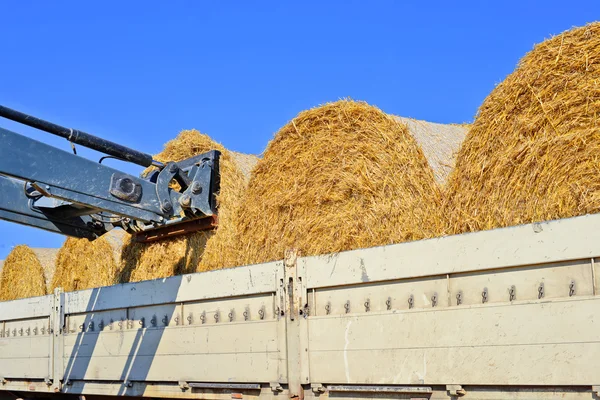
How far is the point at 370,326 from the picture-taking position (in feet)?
17.1

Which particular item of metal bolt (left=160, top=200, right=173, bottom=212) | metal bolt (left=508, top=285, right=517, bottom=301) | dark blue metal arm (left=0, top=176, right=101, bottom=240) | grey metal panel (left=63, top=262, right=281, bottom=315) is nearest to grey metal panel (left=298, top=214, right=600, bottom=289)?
metal bolt (left=508, top=285, right=517, bottom=301)

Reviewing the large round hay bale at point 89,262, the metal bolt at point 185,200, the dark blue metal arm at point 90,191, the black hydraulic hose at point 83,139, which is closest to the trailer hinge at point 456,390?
the dark blue metal arm at point 90,191

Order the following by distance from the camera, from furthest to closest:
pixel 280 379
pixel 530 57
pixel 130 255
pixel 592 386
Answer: pixel 130 255
pixel 280 379
pixel 530 57
pixel 592 386

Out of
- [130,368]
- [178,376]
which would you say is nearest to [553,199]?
[178,376]

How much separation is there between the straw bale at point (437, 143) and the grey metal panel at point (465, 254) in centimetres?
94

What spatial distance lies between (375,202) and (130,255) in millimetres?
3490

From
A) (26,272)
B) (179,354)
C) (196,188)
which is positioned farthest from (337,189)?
(26,272)

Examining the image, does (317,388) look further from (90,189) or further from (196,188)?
(196,188)

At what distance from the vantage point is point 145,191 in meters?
6.39

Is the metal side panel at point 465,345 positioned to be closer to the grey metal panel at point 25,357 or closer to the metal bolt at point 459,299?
the metal bolt at point 459,299

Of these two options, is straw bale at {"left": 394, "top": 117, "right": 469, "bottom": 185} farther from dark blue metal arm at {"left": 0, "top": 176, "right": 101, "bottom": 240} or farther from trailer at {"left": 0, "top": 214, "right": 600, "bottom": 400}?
dark blue metal arm at {"left": 0, "top": 176, "right": 101, "bottom": 240}

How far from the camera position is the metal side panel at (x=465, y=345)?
4.22 meters

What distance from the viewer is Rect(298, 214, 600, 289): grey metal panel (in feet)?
14.2

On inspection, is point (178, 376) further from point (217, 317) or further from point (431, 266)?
point (431, 266)
